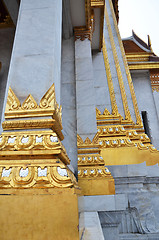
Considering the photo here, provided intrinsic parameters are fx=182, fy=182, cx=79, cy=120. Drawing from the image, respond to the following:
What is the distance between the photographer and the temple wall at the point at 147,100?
8.80m

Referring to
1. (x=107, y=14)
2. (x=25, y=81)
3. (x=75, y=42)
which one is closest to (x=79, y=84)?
(x=75, y=42)

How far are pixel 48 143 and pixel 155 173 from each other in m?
3.87

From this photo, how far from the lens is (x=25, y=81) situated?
164 cm

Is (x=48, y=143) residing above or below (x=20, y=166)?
above

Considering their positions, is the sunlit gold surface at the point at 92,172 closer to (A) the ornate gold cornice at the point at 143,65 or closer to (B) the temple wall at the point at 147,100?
(B) the temple wall at the point at 147,100

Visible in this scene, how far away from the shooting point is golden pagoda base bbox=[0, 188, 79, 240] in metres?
1.05

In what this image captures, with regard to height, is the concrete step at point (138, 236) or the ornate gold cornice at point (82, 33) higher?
the ornate gold cornice at point (82, 33)

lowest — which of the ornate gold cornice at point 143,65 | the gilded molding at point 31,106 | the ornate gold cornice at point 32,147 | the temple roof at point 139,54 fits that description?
the ornate gold cornice at point 32,147

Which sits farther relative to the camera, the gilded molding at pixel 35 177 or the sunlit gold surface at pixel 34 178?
the gilded molding at pixel 35 177

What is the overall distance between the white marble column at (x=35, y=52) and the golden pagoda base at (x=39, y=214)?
791mm

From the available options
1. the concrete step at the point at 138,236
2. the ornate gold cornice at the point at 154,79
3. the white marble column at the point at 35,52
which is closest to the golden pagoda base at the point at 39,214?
the white marble column at the point at 35,52

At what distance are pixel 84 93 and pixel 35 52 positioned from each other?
195cm

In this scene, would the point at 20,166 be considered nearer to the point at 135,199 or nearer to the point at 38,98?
the point at 38,98

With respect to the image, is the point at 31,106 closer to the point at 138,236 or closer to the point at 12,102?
the point at 12,102
